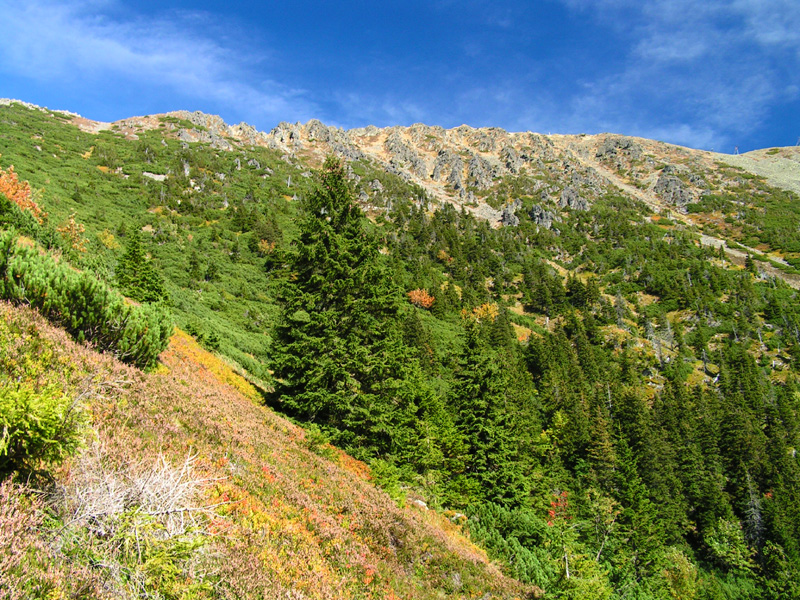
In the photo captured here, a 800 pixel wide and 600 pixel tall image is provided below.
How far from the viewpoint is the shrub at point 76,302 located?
664 centimetres

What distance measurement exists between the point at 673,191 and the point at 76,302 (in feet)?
611

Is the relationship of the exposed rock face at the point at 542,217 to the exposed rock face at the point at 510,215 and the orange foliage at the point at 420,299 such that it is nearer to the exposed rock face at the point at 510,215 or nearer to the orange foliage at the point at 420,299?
the exposed rock face at the point at 510,215

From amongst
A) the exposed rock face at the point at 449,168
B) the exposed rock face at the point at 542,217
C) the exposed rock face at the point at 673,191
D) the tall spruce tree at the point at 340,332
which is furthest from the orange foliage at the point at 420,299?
the exposed rock face at the point at 673,191

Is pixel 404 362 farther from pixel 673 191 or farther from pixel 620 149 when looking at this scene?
pixel 620 149

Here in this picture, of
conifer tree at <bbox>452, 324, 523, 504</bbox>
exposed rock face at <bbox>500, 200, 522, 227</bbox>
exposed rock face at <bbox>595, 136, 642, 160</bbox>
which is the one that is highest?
exposed rock face at <bbox>595, 136, 642, 160</bbox>

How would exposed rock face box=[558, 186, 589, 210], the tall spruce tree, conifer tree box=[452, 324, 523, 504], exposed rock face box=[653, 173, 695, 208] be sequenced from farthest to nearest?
exposed rock face box=[653, 173, 695, 208]
exposed rock face box=[558, 186, 589, 210]
conifer tree box=[452, 324, 523, 504]
the tall spruce tree

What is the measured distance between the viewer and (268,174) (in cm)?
9556

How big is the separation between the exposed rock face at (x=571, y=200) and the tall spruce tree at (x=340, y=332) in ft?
462

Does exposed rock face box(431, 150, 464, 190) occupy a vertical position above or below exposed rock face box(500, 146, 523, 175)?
below

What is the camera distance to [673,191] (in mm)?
151250

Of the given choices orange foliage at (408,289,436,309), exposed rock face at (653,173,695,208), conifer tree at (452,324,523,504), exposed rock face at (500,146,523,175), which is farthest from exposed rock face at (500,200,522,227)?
conifer tree at (452,324,523,504)

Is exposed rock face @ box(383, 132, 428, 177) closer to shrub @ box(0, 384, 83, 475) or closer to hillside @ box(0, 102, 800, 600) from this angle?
hillside @ box(0, 102, 800, 600)

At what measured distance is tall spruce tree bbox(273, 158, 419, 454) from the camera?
12.6 metres

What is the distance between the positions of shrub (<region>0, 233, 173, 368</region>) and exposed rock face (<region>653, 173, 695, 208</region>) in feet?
587
